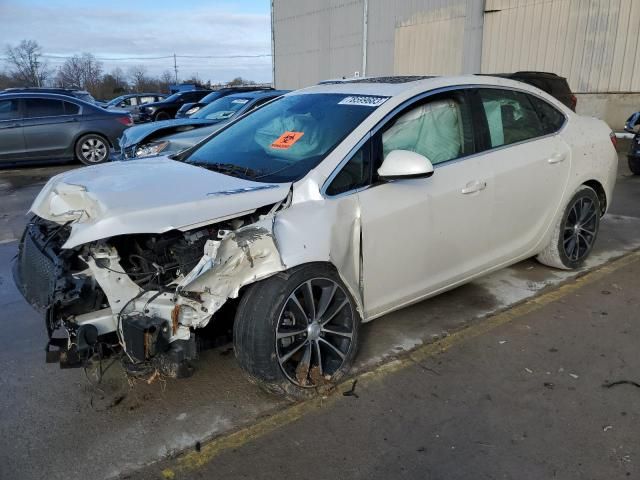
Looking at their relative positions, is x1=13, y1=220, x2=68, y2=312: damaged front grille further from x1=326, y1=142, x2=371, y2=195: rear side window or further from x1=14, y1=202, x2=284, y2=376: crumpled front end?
x1=326, y1=142, x2=371, y2=195: rear side window

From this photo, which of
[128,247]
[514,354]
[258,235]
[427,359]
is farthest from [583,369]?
[128,247]

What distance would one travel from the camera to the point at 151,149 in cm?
771

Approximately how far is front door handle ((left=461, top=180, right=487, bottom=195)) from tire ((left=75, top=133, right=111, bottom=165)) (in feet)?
33.3

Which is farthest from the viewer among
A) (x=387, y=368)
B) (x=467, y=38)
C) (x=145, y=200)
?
(x=467, y=38)

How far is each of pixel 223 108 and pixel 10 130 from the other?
15.7 feet

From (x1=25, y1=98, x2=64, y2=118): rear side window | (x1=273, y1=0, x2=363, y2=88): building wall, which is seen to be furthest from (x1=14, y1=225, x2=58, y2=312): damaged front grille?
(x1=273, y1=0, x2=363, y2=88): building wall

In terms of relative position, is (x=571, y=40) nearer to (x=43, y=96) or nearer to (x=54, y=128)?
(x=54, y=128)

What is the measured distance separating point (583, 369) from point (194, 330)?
2.29m

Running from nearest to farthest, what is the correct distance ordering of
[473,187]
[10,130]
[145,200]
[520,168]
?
[145,200]
[473,187]
[520,168]
[10,130]

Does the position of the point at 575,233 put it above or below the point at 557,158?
below

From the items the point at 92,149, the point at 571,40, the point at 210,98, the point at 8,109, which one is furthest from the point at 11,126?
the point at 571,40

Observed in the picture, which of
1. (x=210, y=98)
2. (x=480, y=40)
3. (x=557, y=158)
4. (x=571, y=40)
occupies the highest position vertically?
→ (x=480, y=40)

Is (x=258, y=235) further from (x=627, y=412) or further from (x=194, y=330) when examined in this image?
(x=627, y=412)

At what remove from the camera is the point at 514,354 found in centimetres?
349
